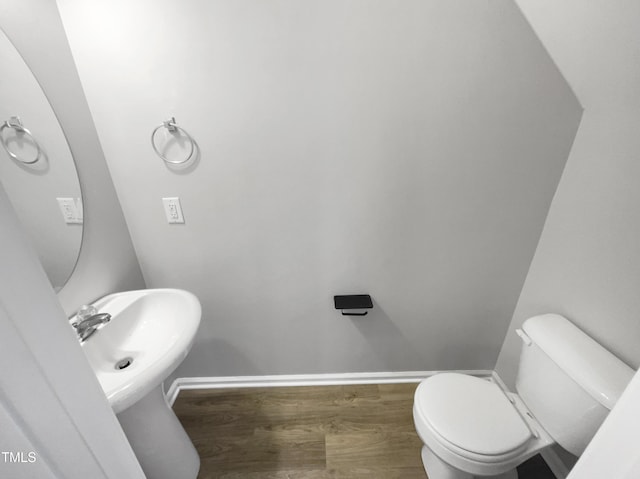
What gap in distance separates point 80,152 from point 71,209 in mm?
229

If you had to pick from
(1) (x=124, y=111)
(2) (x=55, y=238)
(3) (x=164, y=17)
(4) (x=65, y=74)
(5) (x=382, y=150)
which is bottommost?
(2) (x=55, y=238)

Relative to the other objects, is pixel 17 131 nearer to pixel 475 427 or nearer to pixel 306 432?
pixel 306 432

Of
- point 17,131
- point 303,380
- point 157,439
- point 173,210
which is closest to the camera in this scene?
point 17,131

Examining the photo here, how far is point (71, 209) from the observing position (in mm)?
945

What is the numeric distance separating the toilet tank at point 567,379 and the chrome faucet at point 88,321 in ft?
5.44

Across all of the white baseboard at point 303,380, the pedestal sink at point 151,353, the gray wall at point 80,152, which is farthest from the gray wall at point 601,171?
the gray wall at point 80,152

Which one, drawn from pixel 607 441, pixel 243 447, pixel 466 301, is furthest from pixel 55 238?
pixel 466 301

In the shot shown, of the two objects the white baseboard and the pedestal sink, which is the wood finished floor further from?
the pedestal sink

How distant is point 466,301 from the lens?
135 cm

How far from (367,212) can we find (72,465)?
43.2 inches

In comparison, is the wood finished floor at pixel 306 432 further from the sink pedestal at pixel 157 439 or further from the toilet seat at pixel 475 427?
the toilet seat at pixel 475 427

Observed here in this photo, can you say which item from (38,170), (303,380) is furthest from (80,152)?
(303,380)

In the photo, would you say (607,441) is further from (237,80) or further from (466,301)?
(237,80)

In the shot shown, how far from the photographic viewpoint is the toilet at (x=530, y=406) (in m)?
0.85
